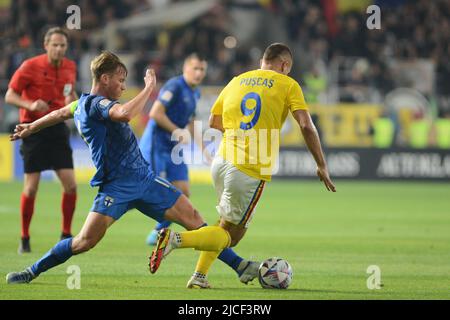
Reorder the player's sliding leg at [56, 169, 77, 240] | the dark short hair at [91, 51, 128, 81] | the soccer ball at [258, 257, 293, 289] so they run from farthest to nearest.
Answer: the player's sliding leg at [56, 169, 77, 240] → the soccer ball at [258, 257, 293, 289] → the dark short hair at [91, 51, 128, 81]

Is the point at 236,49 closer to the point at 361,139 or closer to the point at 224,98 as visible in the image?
the point at 361,139

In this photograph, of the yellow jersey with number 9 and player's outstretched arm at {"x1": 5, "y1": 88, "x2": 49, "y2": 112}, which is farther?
player's outstretched arm at {"x1": 5, "y1": 88, "x2": 49, "y2": 112}

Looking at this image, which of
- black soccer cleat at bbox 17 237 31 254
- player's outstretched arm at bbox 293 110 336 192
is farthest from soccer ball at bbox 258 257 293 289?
black soccer cleat at bbox 17 237 31 254

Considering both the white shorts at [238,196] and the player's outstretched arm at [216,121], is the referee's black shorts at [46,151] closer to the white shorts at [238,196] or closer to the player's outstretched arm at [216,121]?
the player's outstretched arm at [216,121]

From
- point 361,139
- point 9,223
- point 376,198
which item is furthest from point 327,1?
point 9,223

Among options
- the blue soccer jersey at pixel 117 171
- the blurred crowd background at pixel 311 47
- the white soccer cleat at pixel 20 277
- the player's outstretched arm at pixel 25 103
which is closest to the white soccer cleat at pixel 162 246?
the blue soccer jersey at pixel 117 171

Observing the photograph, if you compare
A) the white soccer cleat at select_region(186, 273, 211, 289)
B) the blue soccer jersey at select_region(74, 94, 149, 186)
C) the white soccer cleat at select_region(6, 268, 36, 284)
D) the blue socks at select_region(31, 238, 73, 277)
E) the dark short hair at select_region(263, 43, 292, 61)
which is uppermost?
the dark short hair at select_region(263, 43, 292, 61)

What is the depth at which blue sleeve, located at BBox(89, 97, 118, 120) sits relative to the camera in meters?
7.55

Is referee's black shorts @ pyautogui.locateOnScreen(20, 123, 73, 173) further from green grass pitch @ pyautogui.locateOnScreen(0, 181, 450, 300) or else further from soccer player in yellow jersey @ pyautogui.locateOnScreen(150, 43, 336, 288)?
soccer player in yellow jersey @ pyautogui.locateOnScreen(150, 43, 336, 288)

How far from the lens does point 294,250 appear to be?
1126cm

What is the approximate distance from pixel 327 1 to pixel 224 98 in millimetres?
20351

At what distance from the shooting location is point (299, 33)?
2733 centimetres

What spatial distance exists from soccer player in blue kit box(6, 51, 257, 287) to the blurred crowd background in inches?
599
